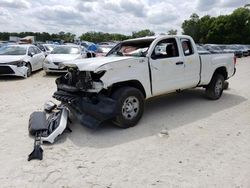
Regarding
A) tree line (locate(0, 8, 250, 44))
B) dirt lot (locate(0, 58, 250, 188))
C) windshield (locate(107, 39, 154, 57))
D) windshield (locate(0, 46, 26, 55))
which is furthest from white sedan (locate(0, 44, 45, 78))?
tree line (locate(0, 8, 250, 44))

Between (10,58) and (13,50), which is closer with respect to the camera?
(10,58)

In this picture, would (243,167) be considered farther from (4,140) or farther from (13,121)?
(13,121)

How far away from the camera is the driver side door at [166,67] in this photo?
5.95 metres

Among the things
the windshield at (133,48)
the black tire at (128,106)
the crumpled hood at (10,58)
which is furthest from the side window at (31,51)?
the black tire at (128,106)

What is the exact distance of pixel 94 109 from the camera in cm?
506

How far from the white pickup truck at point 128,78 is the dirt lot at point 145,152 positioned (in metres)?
0.44

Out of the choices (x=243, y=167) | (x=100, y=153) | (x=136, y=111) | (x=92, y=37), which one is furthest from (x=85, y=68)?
(x=92, y=37)

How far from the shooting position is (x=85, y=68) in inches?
205

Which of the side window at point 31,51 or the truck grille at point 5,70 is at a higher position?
the side window at point 31,51

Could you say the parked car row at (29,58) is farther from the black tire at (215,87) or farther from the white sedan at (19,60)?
the black tire at (215,87)

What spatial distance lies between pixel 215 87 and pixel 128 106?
3.43m

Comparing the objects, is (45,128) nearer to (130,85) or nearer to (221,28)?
(130,85)

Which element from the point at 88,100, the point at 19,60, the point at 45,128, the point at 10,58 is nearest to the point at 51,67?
the point at 19,60

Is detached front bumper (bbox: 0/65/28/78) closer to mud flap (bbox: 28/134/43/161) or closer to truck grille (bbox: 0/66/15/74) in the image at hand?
truck grille (bbox: 0/66/15/74)
